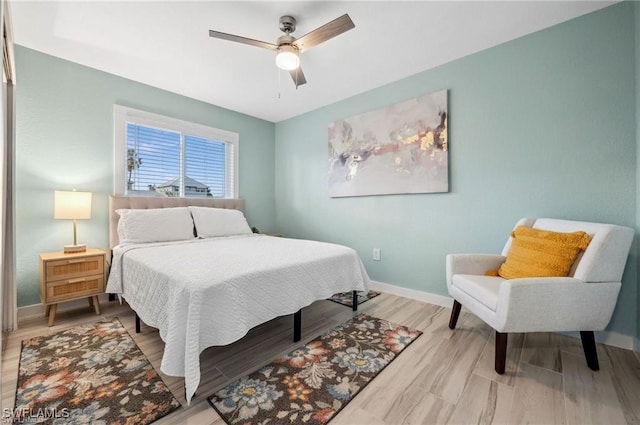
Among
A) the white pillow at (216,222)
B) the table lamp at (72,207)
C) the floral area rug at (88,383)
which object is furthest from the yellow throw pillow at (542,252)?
the table lamp at (72,207)

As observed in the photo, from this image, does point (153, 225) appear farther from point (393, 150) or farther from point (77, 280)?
point (393, 150)

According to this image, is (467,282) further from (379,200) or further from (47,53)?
(47,53)

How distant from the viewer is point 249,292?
5.19ft

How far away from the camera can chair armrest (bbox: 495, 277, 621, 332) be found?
5.05 ft

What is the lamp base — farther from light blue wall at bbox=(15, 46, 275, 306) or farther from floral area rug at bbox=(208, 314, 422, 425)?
floral area rug at bbox=(208, 314, 422, 425)

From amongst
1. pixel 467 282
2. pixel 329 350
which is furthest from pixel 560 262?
pixel 329 350

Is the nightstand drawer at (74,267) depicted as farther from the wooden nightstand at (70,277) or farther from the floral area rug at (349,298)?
the floral area rug at (349,298)

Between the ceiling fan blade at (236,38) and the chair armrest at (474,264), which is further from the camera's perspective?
the chair armrest at (474,264)

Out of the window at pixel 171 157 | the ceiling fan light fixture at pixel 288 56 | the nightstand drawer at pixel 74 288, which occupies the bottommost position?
the nightstand drawer at pixel 74 288

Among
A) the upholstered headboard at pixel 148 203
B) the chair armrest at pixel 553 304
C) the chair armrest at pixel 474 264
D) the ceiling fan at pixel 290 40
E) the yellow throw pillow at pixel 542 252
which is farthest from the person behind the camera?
the upholstered headboard at pixel 148 203

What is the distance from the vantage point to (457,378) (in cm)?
157

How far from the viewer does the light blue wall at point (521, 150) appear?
1.90 m

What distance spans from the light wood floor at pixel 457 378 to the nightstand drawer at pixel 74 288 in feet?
0.77

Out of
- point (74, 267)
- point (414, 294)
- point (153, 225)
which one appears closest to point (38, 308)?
point (74, 267)
